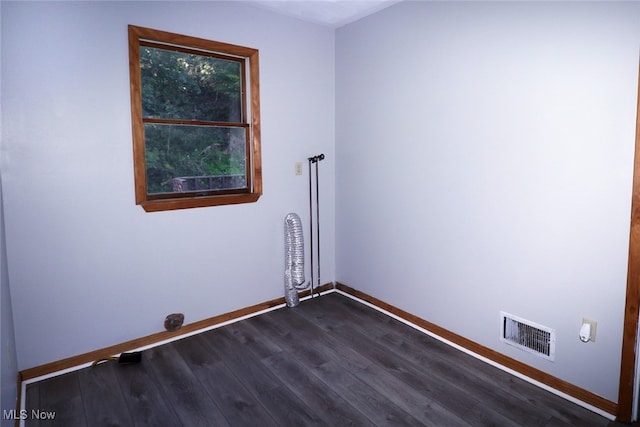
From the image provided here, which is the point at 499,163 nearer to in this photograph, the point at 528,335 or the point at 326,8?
the point at 528,335

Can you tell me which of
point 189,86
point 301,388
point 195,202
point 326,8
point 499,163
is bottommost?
point 301,388

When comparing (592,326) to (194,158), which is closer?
(592,326)

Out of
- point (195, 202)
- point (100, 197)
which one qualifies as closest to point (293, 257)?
point (195, 202)

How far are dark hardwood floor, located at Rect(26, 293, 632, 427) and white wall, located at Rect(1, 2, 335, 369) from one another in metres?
0.33

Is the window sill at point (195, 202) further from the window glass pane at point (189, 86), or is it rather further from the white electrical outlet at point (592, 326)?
the white electrical outlet at point (592, 326)

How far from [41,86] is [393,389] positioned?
8.83 ft

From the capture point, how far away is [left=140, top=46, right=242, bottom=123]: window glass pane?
2.68m

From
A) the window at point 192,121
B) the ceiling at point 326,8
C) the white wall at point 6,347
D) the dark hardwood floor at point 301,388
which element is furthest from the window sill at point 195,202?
the ceiling at point 326,8

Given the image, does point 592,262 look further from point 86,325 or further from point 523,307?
Answer: point 86,325

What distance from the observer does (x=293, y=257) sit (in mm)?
3320

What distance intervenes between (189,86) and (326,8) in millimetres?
1238

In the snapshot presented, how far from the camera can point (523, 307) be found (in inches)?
91.7

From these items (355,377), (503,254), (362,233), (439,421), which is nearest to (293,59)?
(362,233)

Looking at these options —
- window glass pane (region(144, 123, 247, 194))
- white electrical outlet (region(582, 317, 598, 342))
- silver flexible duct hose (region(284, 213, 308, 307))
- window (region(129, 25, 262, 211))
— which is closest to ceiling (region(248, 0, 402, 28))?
window (region(129, 25, 262, 211))
